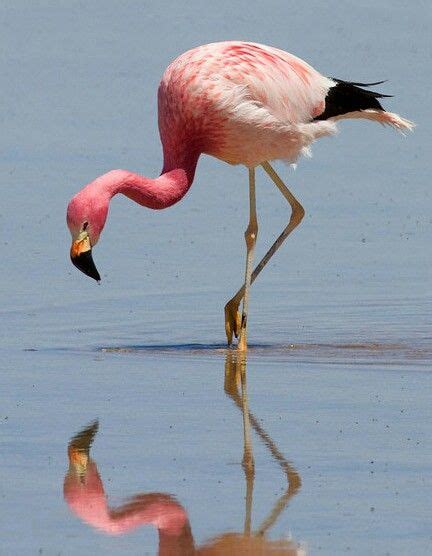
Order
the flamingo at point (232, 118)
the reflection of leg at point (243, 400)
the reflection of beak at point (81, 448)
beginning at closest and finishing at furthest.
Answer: the reflection of leg at point (243, 400), the reflection of beak at point (81, 448), the flamingo at point (232, 118)

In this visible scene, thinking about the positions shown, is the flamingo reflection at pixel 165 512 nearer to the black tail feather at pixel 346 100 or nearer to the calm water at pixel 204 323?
the calm water at pixel 204 323

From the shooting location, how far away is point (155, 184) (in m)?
9.70

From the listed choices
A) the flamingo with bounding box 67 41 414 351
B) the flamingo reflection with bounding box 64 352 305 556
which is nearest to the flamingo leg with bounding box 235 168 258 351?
the flamingo with bounding box 67 41 414 351

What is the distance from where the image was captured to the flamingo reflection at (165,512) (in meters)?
5.67

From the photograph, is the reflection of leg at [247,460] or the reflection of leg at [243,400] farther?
the reflection of leg at [243,400]

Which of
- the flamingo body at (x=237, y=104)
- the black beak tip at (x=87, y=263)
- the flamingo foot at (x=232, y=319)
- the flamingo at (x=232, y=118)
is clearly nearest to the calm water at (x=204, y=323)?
the flamingo foot at (x=232, y=319)

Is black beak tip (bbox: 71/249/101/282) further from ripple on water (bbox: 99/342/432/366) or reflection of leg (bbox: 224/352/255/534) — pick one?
reflection of leg (bbox: 224/352/255/534)

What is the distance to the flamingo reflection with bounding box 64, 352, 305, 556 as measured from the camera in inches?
223

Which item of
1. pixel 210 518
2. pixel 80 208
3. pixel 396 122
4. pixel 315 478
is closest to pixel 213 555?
pixel 210 518

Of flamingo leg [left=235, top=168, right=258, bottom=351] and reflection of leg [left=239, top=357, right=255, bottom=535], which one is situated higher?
reflection of leg [left=239, top=357, right=255, bottom=535]

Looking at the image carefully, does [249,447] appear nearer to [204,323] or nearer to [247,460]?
[247,460]

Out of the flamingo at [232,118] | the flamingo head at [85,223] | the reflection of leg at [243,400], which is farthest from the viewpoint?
the flamingo at [232,118]

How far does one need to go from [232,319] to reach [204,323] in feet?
0.93

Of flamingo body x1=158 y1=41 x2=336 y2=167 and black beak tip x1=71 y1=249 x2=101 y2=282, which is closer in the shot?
black beak tip x1=71 y1=249 x2=101 y2=282
